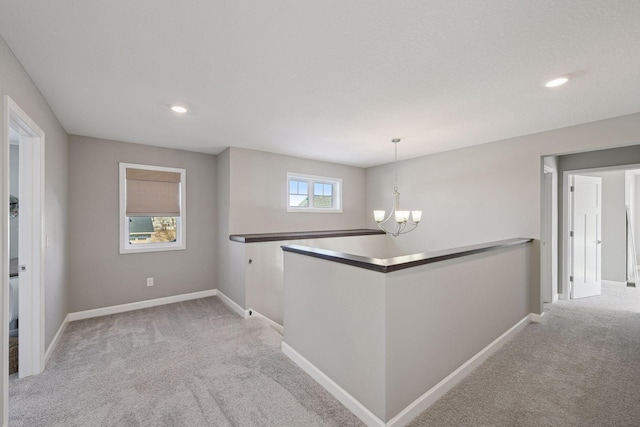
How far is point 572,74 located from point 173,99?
129 inches

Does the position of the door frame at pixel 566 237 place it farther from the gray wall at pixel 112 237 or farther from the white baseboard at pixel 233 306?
the gray wall at pixel 112 237

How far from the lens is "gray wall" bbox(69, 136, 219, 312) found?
3.62 meters

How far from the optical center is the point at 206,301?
4332 mm

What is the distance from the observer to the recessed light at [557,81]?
6.94 ft

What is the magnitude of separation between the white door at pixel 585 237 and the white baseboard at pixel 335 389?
451 centimetres

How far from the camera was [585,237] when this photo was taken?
178 inches

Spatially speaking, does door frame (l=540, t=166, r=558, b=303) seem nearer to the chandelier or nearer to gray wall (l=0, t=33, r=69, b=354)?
the chandelier

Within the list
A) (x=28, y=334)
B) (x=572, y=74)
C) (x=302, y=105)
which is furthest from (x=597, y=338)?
(x=28, y=334)

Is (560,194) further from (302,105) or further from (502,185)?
(302,105)

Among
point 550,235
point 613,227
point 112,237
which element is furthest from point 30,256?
point 613,227

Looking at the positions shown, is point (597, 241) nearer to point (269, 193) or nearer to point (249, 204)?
point (269, 193)

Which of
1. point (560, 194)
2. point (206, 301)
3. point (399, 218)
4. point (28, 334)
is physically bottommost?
point (206, 301)

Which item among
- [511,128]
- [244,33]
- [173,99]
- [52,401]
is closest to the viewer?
[244,33]

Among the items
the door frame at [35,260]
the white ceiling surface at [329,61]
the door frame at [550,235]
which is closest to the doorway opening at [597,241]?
the door frame at [550,235]
